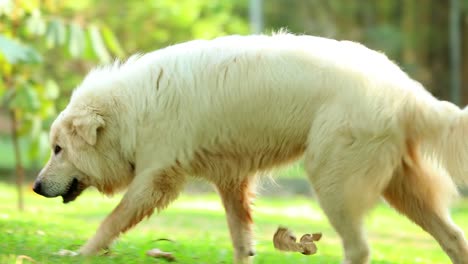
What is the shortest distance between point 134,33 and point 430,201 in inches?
757

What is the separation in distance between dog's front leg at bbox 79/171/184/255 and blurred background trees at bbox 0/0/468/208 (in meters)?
4.47

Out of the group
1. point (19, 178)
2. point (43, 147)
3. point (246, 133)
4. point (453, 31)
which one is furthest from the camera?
point (453, 31)

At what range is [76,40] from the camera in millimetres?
12453

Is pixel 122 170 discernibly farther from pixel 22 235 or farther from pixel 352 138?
pixel 352 138

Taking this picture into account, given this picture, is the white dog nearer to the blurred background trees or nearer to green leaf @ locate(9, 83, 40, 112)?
the blurred background trees

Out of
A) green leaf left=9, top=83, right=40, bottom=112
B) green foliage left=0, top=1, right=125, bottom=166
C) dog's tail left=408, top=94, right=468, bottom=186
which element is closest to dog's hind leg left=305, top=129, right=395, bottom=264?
dog's tail left=408, top=94, right=468, bottom=186

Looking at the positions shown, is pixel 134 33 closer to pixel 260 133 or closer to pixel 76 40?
pixel 76 40

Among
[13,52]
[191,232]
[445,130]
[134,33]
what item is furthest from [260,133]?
[134,33]

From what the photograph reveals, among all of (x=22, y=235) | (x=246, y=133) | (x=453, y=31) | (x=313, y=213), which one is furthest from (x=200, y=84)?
(x=453, y=31)

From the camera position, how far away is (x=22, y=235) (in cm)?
806

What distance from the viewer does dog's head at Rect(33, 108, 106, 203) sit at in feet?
23.9

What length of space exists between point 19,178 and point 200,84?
28.3ft

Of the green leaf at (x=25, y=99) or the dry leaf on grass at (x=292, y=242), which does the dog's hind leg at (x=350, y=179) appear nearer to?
the dry leaf on grass at (x=292, y=242)

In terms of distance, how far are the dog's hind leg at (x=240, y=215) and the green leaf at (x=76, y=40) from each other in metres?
5.49
